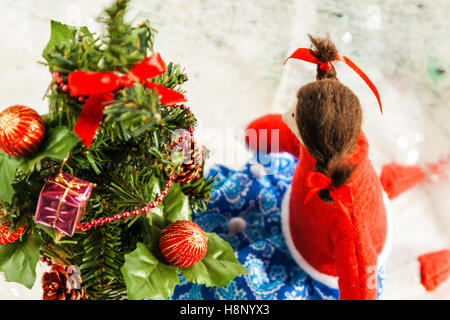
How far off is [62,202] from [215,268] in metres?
0.21

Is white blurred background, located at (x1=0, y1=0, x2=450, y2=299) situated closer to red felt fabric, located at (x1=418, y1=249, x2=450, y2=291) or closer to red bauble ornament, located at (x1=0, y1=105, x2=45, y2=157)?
red felt fabric, located at (x1=418, y1=249, x2=450, y2=291)

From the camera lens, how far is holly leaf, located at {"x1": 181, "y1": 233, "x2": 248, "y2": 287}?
510 millimetres

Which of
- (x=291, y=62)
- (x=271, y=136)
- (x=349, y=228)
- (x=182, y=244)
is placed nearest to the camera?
(x=182, y=244)

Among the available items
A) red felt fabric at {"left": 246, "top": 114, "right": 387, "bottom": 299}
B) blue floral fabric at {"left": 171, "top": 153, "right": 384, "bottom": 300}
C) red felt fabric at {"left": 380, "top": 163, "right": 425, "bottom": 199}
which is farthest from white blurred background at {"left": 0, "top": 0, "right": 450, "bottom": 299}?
red felt fabric at {"left": 246, "top": 114, "right": 387, "bottom": 299}

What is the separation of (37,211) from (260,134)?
1.54 ft

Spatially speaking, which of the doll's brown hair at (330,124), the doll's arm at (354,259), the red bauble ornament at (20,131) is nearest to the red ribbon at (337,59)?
the doll's brown hair at (330,124)

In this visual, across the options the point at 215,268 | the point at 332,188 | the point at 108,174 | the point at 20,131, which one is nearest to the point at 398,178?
the point at 332,188

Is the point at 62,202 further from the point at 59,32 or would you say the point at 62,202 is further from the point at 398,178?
the point at 398,178

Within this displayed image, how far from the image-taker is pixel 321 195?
546 millimetres

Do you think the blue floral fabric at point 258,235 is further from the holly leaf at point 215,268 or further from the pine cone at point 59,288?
the pine cone at point 59,288

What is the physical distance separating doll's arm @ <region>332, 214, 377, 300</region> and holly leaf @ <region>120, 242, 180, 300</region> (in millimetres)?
259

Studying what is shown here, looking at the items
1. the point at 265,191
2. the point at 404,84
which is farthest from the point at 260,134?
the point at 404,84

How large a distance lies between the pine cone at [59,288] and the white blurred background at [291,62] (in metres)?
0.52

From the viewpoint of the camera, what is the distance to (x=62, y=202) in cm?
41
